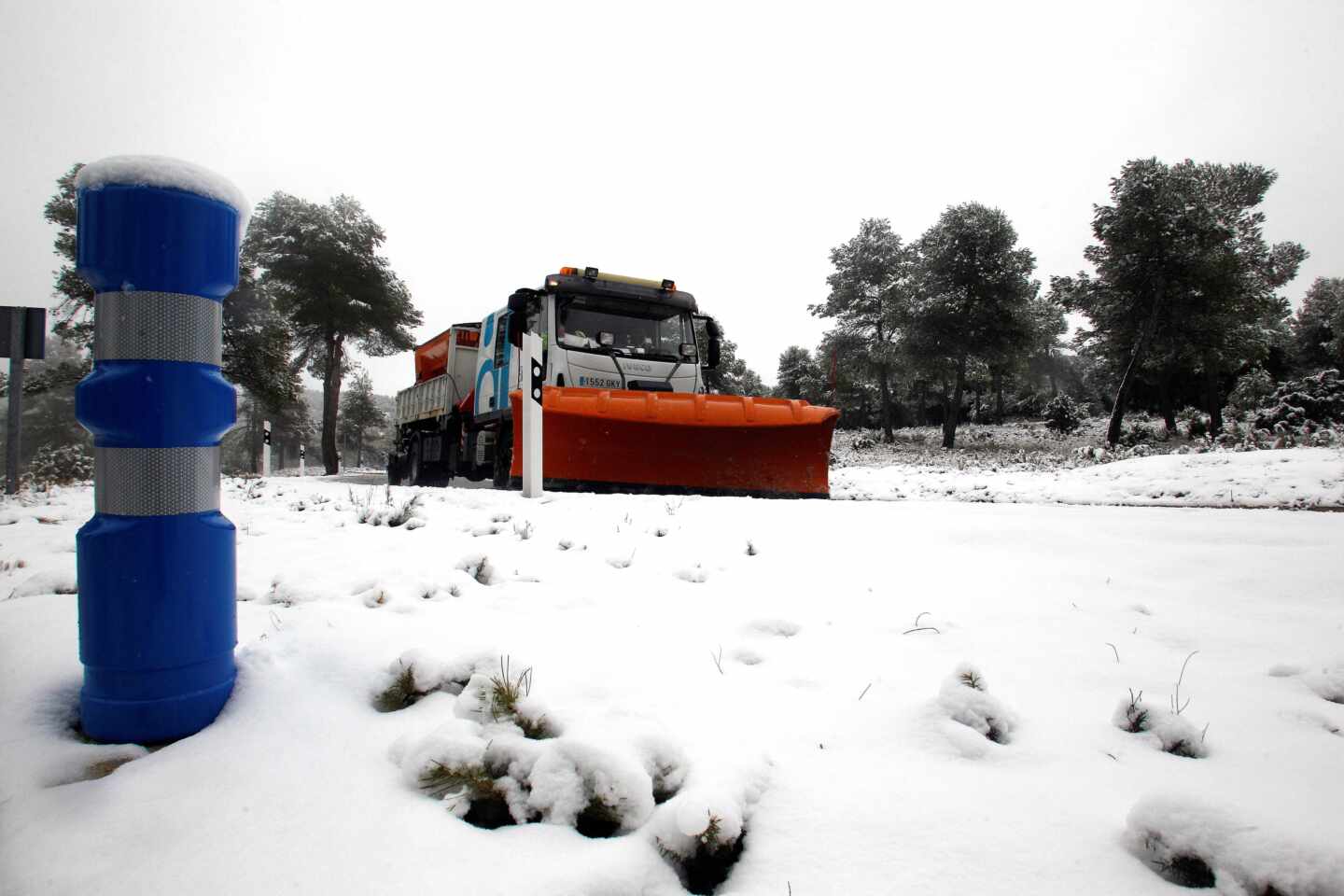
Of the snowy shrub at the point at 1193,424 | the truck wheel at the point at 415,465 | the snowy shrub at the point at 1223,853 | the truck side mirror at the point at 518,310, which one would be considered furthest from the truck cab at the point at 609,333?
the snowy shrub at the point at 1193,424

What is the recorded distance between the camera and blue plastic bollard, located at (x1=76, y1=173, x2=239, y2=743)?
136cm

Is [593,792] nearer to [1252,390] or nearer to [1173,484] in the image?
[1173,484]

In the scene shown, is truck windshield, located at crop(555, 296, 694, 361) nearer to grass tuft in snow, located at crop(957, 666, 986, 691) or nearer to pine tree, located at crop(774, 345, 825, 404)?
grass tuft in snow, located at crop(957, 666, 986, 691)

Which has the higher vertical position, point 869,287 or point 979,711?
point 869,287

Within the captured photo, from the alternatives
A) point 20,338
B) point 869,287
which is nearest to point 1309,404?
point 869,287

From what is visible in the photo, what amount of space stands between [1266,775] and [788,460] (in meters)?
6.90

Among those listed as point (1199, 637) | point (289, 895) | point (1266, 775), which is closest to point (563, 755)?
point (289, 895)

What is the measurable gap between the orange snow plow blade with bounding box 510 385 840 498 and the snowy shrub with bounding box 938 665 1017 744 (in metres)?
6.09

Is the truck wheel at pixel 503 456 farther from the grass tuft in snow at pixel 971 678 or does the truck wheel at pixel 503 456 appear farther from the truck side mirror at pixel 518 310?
the grass tuft in snow at pixel 971 678

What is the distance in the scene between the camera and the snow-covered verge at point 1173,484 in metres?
7.11

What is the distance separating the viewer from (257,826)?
113 centimetres

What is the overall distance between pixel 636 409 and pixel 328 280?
23.6 metres

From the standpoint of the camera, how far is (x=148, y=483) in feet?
4.57

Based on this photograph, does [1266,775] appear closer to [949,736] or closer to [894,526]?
[949,736]
